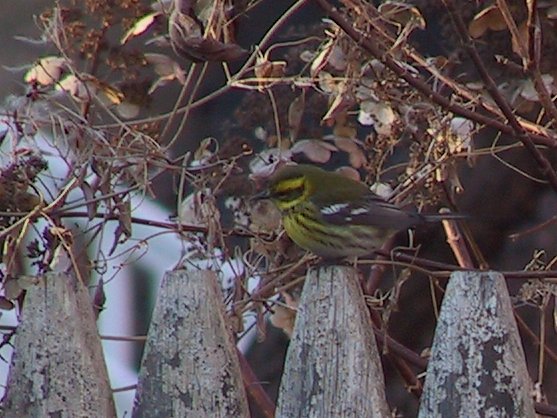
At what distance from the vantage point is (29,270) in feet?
14.6

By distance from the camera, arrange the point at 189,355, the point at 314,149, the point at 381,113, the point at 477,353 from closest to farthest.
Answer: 1. the point at 477,353
2. the point at 189,355
3. the point at 381,113
4. the point at 314,149

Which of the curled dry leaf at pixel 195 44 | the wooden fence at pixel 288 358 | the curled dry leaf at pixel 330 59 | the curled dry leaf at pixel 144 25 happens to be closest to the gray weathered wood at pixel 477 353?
the wooden fence at pixel 288 358

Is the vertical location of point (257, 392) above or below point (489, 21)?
below

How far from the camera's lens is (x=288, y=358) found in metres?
2.27

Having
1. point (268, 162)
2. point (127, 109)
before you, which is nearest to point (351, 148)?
point (268, 162)

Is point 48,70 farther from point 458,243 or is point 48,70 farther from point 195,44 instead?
point 458,243

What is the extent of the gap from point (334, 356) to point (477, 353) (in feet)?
0.77

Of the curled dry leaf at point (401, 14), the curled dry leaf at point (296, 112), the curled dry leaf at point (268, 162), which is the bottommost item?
the curled dry leaf at point (268, 162)

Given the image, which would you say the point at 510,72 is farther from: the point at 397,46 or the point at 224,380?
the point at 224,380

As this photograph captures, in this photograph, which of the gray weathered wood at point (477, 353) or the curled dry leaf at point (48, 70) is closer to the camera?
the gray weathered wood at point (477, 353)

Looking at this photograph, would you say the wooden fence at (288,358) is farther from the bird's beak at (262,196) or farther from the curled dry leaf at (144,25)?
the curled dry leaf at (144,25)

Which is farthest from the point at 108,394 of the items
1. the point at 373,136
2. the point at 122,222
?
the point at 373,136

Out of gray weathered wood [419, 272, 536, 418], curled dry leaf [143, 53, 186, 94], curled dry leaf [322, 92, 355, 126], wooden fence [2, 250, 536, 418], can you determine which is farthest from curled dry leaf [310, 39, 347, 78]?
gray weathered wood [419, 272, 536, 418]

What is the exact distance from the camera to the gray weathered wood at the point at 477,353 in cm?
215
